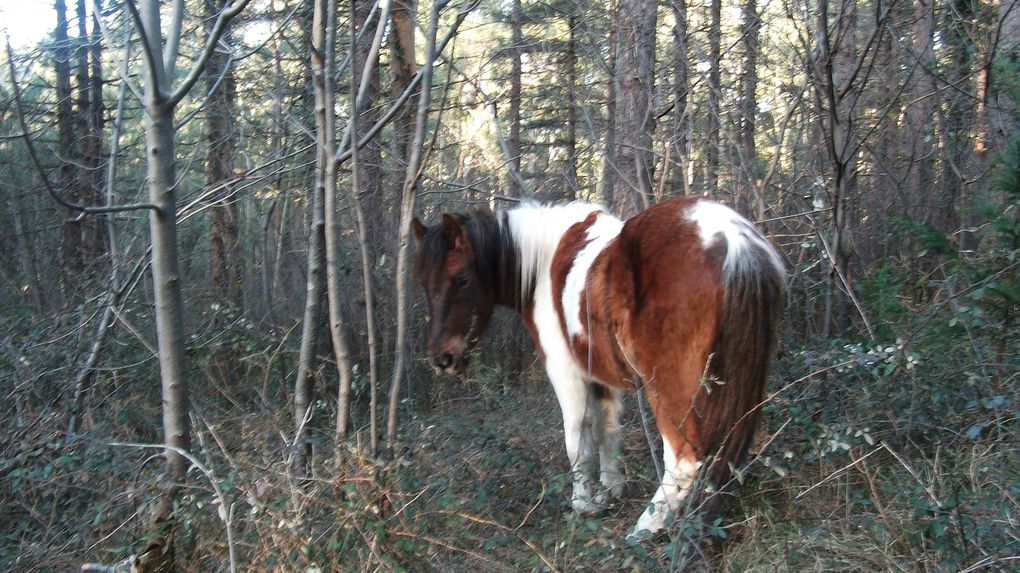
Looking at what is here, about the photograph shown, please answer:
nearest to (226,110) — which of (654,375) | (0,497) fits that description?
(0,497)

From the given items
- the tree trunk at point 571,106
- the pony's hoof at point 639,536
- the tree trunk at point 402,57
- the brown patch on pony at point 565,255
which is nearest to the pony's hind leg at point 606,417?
the brown patch on pony at point 565,255

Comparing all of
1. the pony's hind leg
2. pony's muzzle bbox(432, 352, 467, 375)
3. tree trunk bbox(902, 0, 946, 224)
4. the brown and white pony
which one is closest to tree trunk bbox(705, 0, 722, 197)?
tree trunk bbox(902, 0, 946, 224)

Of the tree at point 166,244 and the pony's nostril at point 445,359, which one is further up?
the tree at point 166,244

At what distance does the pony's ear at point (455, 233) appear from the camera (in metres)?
4.63

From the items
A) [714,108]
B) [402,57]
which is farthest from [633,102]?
[402,57]

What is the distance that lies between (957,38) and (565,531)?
791 centimetres

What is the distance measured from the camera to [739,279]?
10.8ft

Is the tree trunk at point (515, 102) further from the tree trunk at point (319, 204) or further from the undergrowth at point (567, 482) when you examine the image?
the tree trunk at point (319, 204)

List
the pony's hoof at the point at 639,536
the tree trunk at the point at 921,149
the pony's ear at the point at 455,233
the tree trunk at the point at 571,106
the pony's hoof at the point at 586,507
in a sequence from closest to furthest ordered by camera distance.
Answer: the pony's hoof at the point at 639,536 < the pony's hoof at the point at 586,507 < the pony's ear at the point at 455,233 < the tree trunk at the point at 921,149 < the tree trunk at the point at 571,106

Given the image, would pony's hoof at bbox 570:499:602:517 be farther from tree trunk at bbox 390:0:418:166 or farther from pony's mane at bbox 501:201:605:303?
tree trunk at bbox 390:0:418:166

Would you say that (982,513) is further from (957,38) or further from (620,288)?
(957,38)

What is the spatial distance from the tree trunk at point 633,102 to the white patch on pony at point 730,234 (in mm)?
2898

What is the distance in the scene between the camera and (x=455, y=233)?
185 inches

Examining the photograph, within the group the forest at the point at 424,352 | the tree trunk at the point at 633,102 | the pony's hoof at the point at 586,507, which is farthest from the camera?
the tree trunk at the point at 633,102
